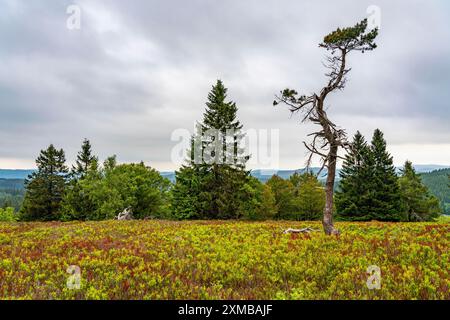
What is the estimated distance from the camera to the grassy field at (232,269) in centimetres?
646

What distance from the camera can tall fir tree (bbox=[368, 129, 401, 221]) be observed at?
45.8 meters

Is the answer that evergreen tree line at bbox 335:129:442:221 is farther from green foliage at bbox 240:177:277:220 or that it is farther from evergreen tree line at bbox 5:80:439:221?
green foliage at bbox 240:177:277:220

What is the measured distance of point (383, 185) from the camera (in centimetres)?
4662

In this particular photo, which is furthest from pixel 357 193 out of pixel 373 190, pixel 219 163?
pixel 219 163

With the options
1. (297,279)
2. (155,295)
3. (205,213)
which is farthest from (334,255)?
(205,213)

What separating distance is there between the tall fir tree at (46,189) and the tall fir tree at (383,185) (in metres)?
51.6

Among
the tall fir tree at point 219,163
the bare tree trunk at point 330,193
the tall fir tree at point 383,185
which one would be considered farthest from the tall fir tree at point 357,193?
the bare tree trunk at point 330,193

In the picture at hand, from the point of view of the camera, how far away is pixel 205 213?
38.2 meters

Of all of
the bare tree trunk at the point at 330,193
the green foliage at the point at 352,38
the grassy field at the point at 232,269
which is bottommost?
the grassy field at the point at 232,269

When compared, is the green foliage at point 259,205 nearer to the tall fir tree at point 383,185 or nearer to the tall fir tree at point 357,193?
the tall fir tree at point 357,193

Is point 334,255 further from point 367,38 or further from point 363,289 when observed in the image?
point 367,38
